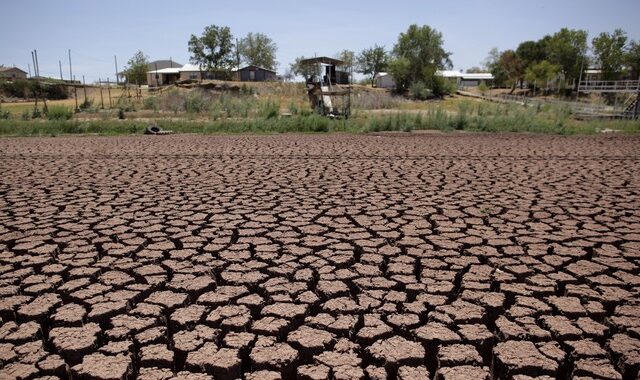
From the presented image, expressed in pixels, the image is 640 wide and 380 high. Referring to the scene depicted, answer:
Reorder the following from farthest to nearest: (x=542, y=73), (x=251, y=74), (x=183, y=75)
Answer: (x=183, y=75)
(x=251, y=74)
(x=542, y=73)

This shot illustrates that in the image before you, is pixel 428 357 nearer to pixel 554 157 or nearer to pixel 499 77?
pixel 554 157

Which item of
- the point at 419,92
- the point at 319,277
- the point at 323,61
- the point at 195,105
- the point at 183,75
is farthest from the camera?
the point at 183,75

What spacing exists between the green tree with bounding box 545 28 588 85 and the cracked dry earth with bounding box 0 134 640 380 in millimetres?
50150

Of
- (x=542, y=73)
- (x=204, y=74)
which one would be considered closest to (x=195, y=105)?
(x=204, y=74)

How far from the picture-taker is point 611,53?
159ft

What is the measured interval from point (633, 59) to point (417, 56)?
72.2ft

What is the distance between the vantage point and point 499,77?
61906mm

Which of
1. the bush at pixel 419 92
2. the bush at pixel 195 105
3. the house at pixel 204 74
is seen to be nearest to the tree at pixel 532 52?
the bush at pixel 419 92

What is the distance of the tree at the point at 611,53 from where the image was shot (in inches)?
1892

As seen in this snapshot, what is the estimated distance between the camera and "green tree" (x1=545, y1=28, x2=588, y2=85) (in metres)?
49.9

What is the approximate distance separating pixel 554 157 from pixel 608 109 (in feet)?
67.5

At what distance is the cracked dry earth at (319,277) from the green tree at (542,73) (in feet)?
153

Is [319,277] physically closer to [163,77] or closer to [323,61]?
[323,61]

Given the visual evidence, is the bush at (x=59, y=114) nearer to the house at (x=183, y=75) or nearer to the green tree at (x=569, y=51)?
the house at (x=183, y=75)
